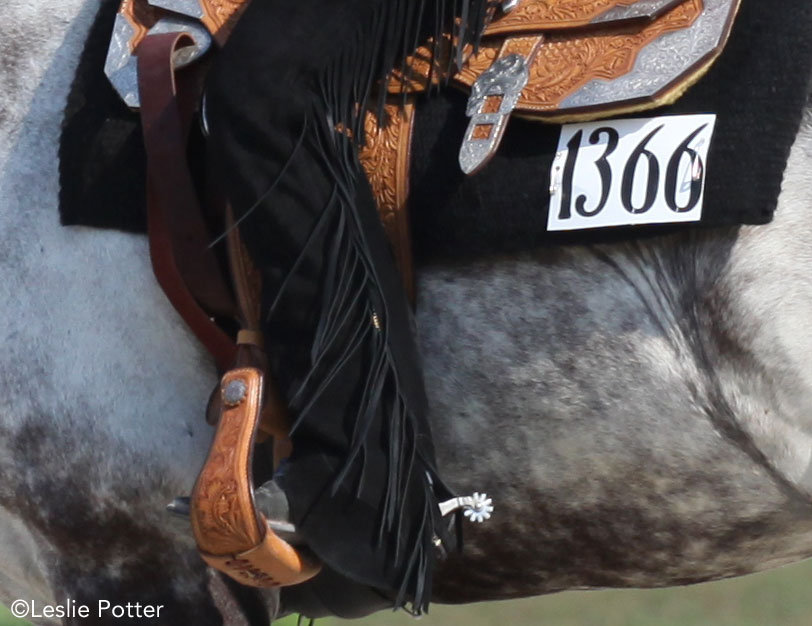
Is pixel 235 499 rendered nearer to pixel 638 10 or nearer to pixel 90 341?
pixel 90 341

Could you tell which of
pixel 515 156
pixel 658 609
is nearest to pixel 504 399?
pixel 515 156

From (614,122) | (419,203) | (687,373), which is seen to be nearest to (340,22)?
(419,203)

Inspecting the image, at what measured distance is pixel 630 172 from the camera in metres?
2.17

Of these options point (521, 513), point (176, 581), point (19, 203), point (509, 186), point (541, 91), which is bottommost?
point (176, 581)

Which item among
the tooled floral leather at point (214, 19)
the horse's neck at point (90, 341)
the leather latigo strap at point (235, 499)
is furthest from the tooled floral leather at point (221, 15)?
the leather latigo strap at point (235, 499)

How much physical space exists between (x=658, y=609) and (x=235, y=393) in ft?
18.4

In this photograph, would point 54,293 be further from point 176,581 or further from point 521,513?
point 521,513

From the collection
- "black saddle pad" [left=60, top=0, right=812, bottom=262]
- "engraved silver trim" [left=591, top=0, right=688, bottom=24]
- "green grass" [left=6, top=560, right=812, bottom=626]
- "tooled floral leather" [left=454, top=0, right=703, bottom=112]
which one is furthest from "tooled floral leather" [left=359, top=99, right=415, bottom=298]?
"green grass" [left=6, top=560, right=812, bottom=626]

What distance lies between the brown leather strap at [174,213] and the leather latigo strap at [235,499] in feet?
0.43

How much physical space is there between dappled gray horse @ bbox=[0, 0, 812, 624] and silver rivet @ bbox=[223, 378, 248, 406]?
23cm

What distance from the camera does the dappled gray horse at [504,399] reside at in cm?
219

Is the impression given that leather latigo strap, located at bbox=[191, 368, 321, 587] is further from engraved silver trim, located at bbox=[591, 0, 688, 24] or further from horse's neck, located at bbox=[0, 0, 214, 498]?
engraved silver trim, located at bbox=[591, 0, 688, 24]

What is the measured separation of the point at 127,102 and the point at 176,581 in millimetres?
898

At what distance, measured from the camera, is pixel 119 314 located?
2.42 meters
